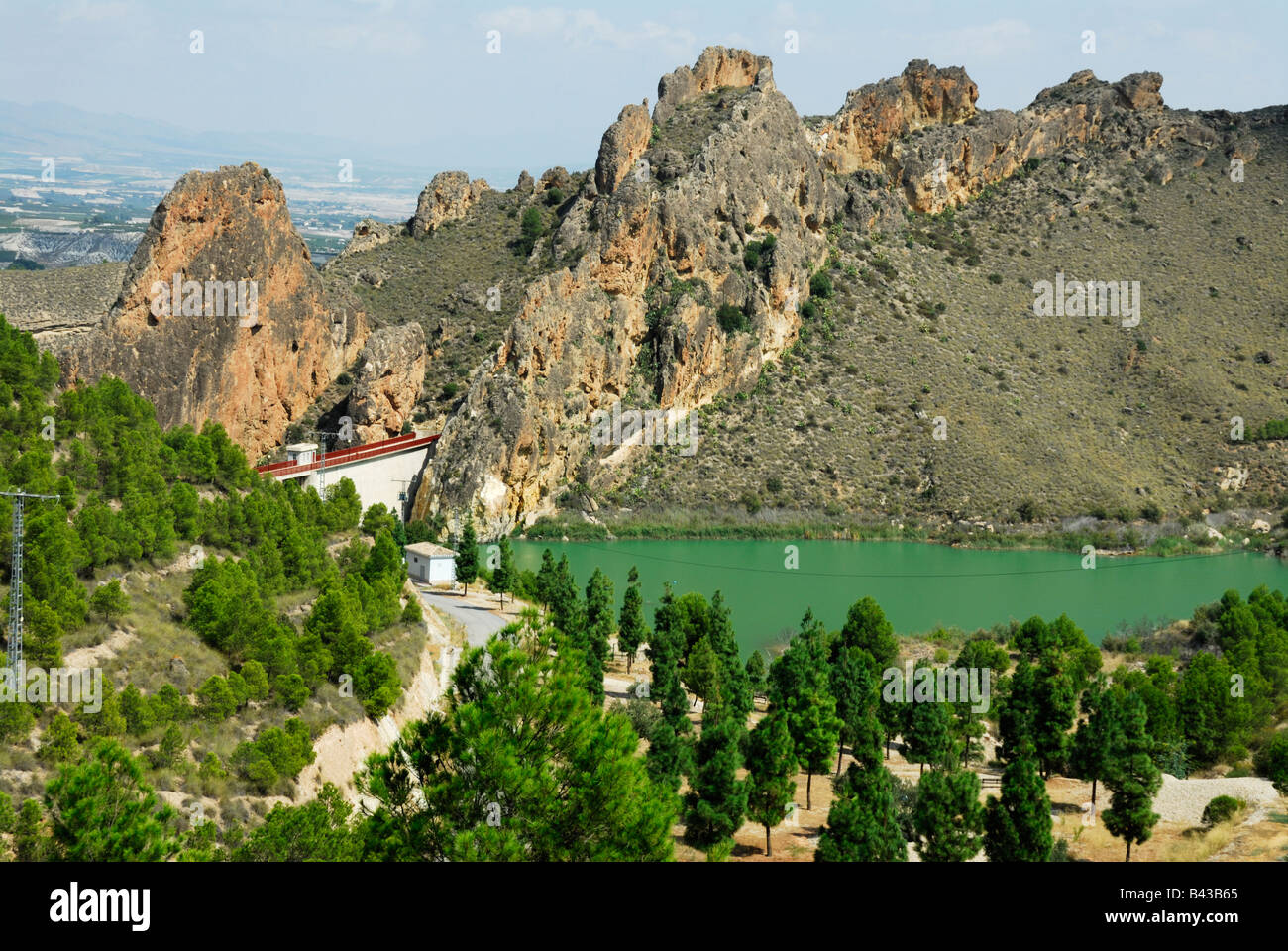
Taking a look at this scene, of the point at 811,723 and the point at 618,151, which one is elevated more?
the point at 618,151

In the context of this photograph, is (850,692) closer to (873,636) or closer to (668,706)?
(668,706)

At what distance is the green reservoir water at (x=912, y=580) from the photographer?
1868 inches

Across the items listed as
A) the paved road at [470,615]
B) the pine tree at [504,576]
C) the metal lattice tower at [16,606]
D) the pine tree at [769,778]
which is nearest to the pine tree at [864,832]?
the pine tree at [769,778]

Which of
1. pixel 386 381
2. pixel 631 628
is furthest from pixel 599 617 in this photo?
pixel 386 381

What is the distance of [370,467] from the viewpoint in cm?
5547

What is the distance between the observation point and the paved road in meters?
37.7

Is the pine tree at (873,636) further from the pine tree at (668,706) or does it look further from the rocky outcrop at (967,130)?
the rocky outcrop at (967,130)

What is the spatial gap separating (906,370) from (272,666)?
49802mm

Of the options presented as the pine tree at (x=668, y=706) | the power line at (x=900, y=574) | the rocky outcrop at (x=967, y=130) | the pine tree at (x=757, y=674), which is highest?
the rocky outcrop at (x=967, y=130)

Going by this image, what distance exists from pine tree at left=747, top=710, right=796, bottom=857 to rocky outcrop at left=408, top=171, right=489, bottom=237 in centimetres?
5807

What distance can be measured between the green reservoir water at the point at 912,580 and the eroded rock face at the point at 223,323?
13.6 m

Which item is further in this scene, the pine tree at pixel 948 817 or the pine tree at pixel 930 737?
the pine tree at pixel 930 737

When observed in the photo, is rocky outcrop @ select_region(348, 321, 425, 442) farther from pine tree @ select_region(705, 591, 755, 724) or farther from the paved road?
pine tree @ select_region(705, 591, 755, 724)

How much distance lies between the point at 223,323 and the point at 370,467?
29.1 feet
